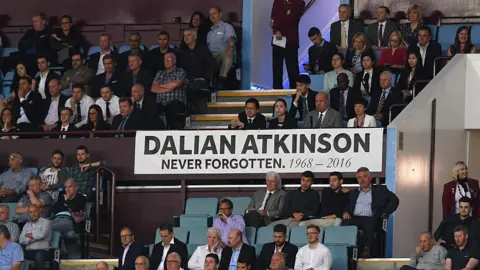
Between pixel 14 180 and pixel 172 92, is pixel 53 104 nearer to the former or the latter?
pixel 172 92

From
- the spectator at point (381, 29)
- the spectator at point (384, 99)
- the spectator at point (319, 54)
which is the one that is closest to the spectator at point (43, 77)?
the spectator at point (319, 54)

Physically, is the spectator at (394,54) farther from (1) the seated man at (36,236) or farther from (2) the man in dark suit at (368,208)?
(1) the seated man at (36,236)

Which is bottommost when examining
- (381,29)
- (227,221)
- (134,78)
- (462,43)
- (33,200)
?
(227,221)

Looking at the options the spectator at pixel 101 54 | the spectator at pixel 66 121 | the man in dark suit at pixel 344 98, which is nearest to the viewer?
the man in dark suit at pixel 344 98

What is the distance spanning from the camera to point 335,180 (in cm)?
1761

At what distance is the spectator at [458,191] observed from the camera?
17.7 metres

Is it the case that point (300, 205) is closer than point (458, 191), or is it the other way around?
point (300, 205)

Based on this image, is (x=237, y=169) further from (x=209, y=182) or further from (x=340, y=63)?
(x=340, y=63)

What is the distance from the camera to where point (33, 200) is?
18047mm

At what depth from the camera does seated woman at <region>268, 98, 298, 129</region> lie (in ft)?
61.9

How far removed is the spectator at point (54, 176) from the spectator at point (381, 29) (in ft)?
15.5

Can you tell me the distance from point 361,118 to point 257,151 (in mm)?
1316

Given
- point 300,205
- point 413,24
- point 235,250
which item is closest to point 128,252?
point 235,250

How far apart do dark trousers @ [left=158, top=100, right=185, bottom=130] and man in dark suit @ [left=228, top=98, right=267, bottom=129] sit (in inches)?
42.5
